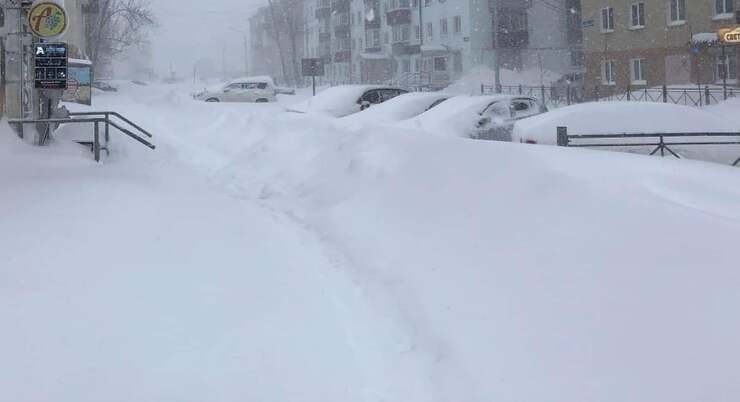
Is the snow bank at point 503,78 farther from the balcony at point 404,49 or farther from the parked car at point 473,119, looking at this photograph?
the parked car at point 473,119

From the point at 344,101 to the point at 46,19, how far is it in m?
9.29

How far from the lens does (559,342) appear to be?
15.9 ft

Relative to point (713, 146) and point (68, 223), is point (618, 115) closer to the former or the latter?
point (713, 146)

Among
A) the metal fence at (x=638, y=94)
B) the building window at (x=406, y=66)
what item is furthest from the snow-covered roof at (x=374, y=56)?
the metal fence at (x=638, y=94)

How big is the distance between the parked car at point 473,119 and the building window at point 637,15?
22.0 metres

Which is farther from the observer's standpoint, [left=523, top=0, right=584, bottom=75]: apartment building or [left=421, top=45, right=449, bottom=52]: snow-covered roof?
[left=421, top=45, right=449, bottom=52]: snow-covered roof


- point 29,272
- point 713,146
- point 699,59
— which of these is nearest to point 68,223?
point 29,272

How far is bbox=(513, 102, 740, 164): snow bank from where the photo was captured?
12.9 m

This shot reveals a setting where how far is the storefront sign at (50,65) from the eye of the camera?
507 inches

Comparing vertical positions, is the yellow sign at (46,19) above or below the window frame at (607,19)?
below

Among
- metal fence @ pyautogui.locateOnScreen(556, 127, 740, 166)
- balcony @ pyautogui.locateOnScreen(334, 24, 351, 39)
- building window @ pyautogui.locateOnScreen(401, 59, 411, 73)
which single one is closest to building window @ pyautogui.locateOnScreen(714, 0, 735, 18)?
metal fence @ pyautogui.locateOnScreen(556, 127, 740, 166)

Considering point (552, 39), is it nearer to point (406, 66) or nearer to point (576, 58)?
point (576, 58)

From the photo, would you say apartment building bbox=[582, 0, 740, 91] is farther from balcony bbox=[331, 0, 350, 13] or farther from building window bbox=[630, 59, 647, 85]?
balcony bbox=[331, 0, 350, 13]

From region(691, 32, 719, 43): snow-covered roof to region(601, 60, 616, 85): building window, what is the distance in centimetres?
613
